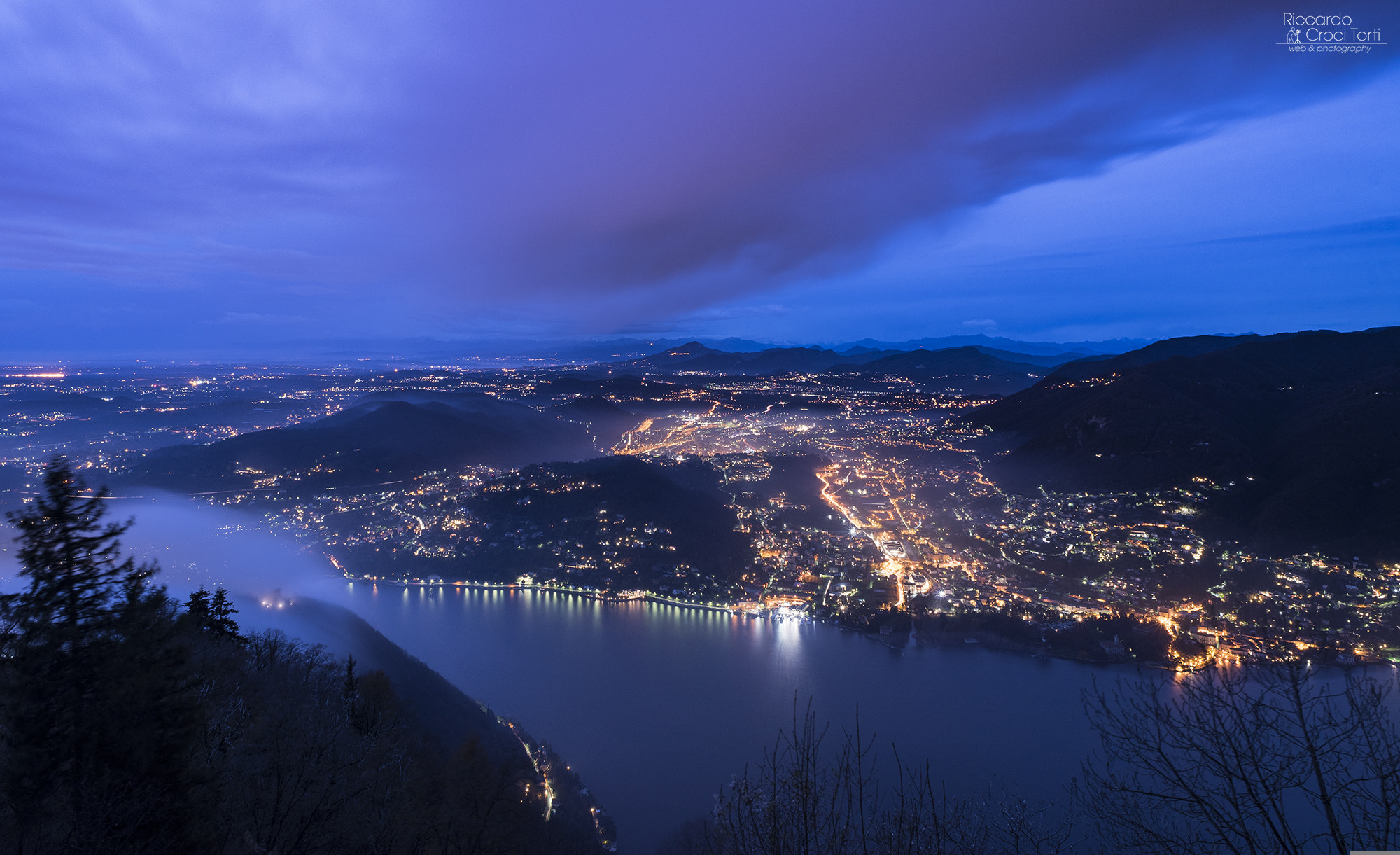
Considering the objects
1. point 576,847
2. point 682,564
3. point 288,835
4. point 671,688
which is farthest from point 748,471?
point 288,835

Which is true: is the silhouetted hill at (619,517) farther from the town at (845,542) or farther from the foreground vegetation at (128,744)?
the foreground vegetation at (128,744)

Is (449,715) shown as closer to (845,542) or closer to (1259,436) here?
(845,542)

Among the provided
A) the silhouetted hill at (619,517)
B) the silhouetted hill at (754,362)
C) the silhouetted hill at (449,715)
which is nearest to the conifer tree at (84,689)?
the silhouetted hill at (449,715)

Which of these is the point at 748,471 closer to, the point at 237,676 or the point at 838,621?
the point at 838,621

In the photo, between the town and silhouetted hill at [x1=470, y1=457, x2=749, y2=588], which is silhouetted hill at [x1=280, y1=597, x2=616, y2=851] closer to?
the town

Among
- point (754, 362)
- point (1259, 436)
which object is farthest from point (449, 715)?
point (754, 362)

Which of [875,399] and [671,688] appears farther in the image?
[875,399]
